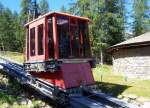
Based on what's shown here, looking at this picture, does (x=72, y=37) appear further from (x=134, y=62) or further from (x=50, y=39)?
(x=134, y=62)

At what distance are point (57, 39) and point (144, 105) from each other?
462 centimetres

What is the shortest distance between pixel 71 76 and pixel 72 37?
1.89 m

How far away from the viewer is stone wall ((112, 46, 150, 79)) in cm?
2339

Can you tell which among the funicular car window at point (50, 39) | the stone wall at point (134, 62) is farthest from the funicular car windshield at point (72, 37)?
the stone wall at point (134, 62)

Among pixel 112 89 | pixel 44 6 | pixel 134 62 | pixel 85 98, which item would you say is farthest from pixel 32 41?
pixel 44 6

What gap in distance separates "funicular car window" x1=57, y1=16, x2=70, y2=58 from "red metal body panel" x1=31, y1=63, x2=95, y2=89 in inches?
22.9

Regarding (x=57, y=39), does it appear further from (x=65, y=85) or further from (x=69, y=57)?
(x=65, y=85)

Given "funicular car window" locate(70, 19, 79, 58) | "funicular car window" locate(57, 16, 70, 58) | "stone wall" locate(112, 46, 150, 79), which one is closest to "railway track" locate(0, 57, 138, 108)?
"funicular car window" locate(57, 16, 70, 58)

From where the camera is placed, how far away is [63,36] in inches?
561

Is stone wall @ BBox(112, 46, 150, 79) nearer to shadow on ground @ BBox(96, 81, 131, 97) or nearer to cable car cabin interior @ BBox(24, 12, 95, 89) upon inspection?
shadow on ground @ BBox(96, 81, 131, 97)

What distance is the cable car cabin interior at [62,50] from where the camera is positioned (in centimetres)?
1386

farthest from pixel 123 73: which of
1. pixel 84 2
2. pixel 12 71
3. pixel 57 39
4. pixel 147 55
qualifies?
pixel 84 2

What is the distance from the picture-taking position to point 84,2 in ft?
141

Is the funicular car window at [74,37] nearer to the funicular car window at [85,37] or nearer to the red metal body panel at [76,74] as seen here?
the funicular car window at [85,37]
